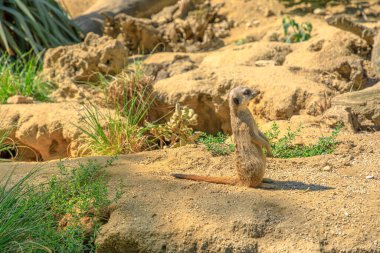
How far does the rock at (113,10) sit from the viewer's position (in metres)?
9.53

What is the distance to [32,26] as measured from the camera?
8.67 meters

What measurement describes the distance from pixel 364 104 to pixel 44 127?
8.63ft

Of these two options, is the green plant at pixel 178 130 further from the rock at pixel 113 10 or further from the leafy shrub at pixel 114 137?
the rock at pixel 113 10

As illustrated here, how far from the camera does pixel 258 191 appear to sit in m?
4.01

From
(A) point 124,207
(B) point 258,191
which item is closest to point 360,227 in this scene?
(B) point 258,191

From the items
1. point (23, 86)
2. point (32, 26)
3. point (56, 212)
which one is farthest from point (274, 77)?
point (32, 26)

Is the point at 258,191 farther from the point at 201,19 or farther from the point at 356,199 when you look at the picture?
the point at 201,19

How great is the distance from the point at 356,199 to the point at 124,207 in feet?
4.08

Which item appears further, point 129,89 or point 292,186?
point 129,89

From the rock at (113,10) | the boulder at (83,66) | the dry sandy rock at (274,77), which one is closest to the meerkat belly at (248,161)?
the dry sandy rock at (274,77)

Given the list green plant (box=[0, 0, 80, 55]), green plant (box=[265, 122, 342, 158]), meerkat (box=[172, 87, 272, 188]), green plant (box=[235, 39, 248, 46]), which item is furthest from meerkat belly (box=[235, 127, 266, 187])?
green plant (box=[0, 0, 80, 55])

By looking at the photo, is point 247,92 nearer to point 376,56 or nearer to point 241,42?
point 376,56

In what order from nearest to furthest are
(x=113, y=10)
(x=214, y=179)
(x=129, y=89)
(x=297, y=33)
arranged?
(x=214, y=179) < (x=129, y=89) < (x=297, y=33) < (x=113, y=10)

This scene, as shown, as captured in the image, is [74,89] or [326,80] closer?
[326,80]
